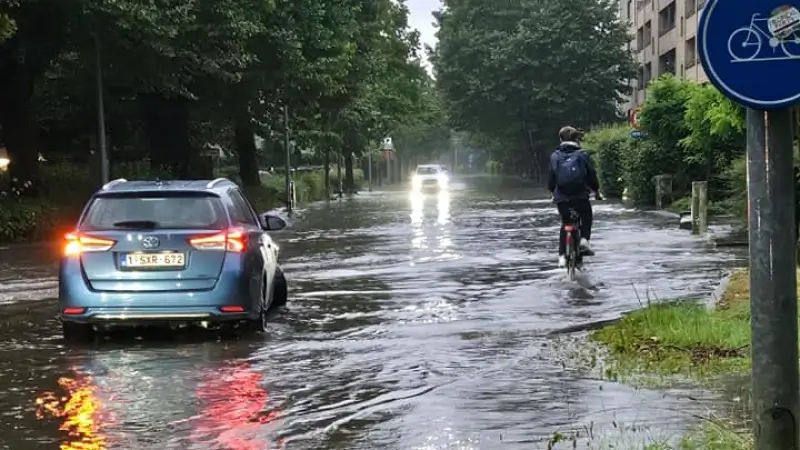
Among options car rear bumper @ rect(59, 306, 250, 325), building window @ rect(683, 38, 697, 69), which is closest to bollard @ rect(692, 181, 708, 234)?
car rear bumper @ rect(59, 306, 250, 325)

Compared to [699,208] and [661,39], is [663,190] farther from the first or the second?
[661,39]

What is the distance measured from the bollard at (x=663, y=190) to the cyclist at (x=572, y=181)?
1698cm

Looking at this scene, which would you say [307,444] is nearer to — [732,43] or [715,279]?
[732,43]

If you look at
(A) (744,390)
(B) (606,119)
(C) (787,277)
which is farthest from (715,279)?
(B) (606,119)

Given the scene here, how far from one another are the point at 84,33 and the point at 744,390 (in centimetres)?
2047

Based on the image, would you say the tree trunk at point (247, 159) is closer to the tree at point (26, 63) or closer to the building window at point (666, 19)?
the tree at point (26, 63)

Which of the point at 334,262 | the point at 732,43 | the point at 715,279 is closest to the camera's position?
the point at 732,43

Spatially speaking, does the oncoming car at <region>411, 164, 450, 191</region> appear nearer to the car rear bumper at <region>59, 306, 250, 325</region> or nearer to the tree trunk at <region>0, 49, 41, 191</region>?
the tree trunk at <region>0, 49, 41, 191</region>

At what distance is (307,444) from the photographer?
20.9 feet

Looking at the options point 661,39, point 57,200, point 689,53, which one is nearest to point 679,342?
point 57,200

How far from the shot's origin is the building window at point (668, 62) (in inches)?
2599

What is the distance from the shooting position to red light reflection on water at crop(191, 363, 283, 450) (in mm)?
6465

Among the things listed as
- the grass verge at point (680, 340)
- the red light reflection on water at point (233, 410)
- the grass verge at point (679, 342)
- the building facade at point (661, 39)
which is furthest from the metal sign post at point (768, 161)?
the building facade at point (661, 39)

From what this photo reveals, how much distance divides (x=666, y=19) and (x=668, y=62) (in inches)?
120
